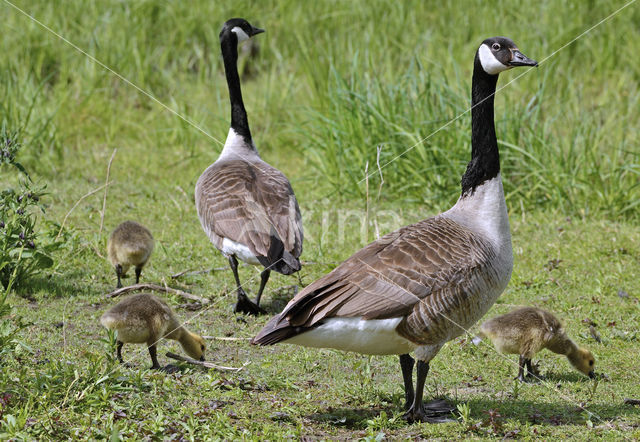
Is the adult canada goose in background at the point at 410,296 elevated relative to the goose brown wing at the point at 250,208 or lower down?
lower down

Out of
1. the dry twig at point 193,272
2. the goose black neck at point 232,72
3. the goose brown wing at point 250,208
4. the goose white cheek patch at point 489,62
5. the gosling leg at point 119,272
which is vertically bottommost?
the dry twig at point 193,272

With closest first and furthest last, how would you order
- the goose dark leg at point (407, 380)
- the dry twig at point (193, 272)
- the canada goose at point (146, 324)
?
1. the goose dark leg at point (407, 380)
2. the canada goose at point (146, 324)
3. the dry twig at point (193, 272)

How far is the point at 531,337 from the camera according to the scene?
5316 mm

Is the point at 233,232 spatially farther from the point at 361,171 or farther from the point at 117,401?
the point at 361,171

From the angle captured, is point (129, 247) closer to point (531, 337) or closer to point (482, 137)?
point (482, 137)

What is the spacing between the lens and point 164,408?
456 centimetres

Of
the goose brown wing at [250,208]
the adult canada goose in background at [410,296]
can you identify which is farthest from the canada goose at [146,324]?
the adult canada goose in background at [410,296]

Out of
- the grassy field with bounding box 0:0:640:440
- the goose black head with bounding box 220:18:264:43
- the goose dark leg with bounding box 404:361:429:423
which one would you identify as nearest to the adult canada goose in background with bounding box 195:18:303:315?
the grassy field with bounding box 0:0:640:440

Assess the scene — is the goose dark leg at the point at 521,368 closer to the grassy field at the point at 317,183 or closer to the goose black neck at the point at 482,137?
the grassy field at the point at 317,183

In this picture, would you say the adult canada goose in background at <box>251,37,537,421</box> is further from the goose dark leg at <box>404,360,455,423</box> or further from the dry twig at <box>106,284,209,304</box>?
the dry twig at <box>106,284,209,304</box>

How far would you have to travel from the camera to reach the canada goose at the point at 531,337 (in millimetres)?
5336

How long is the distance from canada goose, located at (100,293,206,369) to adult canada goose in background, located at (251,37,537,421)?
1.15 metres

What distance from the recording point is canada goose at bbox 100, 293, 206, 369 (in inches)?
202

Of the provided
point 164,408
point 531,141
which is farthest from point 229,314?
point 531,141
